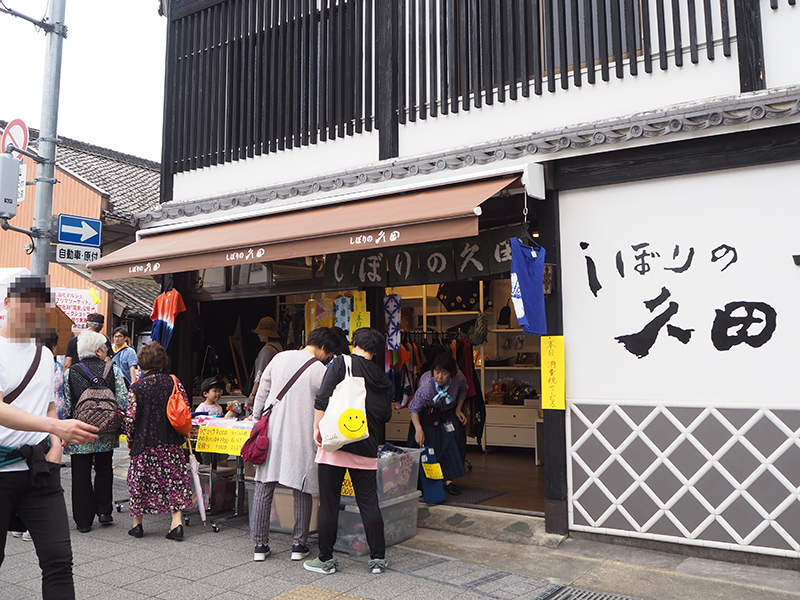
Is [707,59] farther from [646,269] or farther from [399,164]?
[399,164]

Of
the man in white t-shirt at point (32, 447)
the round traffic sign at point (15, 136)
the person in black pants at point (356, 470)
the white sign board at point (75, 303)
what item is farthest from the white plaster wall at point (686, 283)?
the white sign board at point (75, 303)

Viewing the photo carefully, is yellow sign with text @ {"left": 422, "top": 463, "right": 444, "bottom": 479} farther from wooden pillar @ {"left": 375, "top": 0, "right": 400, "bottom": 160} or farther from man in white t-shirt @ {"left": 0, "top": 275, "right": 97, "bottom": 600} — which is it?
man in white t-shirt @ {"left": 0, "top": 275, "right": 97, "bottom": 600}

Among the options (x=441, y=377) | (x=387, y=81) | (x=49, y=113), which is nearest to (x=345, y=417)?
(x=441, y=377)

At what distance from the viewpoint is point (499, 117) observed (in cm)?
734

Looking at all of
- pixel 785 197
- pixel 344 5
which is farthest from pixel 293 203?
pixel 785 197

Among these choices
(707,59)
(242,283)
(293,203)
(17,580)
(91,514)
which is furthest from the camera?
(242,283)

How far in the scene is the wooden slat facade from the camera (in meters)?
6.54

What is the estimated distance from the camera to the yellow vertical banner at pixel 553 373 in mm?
6566

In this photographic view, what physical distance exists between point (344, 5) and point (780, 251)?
6.08 m

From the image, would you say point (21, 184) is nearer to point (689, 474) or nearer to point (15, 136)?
point (15, 136)

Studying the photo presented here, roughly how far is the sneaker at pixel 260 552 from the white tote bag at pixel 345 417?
1.22m

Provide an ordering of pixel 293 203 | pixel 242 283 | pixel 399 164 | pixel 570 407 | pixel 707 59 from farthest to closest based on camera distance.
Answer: pixel 242 283 < pixel 293 203 < pixel 399 164 < pixel 570 407 < pixel 707 59

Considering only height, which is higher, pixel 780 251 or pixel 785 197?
pixel 785 197

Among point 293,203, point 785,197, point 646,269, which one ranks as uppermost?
point 293,203
